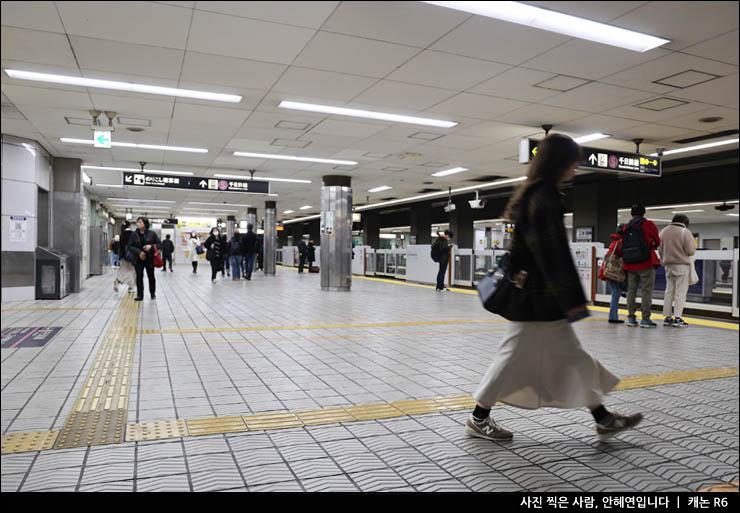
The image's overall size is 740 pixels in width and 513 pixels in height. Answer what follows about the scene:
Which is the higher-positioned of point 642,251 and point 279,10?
point 279,10

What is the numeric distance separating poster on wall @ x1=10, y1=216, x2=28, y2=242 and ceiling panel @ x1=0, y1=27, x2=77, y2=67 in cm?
507

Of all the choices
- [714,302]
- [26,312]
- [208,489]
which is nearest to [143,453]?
[208,489]

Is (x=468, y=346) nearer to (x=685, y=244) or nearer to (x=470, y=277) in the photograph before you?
(x=685, y=244)

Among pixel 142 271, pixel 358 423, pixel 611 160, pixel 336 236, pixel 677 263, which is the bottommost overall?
pixel 358 423

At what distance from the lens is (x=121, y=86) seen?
23.2 ft

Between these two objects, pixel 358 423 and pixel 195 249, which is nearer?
pixel 358 423

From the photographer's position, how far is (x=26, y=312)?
8523 millimetres

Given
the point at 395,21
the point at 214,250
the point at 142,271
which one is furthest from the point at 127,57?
the point at 214,250

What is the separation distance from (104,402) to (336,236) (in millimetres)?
11050

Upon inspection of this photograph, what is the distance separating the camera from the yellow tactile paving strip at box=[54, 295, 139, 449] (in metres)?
2.95

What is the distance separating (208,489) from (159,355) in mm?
3282

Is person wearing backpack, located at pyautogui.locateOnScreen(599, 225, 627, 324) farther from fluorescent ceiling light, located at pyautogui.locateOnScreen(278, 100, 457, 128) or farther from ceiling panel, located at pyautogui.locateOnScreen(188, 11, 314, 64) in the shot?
ceiling panel, located at pyautogui.locateOnScreen(188, 11, 314, 64)

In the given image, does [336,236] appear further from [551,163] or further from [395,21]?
[551,163]

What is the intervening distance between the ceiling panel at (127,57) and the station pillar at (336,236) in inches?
324
